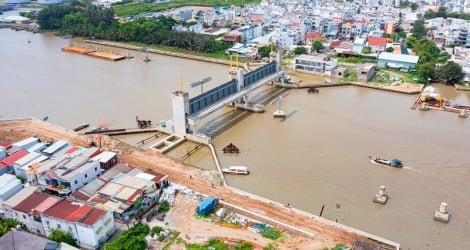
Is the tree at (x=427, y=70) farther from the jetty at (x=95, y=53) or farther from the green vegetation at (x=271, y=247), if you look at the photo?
the jetty at (x=95, y=53)

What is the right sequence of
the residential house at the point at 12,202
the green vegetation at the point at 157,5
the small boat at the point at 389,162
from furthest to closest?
the green vegetation at the point at 157,5, the small boat at the point at 389,162, the residential house at the point at 12,202

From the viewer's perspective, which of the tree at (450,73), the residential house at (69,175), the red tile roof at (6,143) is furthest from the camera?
the tree at (450,73)

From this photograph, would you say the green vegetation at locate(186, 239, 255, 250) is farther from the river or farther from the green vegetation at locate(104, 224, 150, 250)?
the river

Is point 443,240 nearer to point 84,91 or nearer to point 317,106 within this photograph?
point 317,106

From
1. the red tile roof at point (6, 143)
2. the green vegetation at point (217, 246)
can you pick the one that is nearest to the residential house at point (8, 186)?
the red tile roof at point (6, 143)

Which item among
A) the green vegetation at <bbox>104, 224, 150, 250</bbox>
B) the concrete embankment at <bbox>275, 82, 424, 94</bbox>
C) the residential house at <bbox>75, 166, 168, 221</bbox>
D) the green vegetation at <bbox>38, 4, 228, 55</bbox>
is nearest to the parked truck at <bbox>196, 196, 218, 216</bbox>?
the residential house at <bbox>75, 166, 168, 221</bbox>
